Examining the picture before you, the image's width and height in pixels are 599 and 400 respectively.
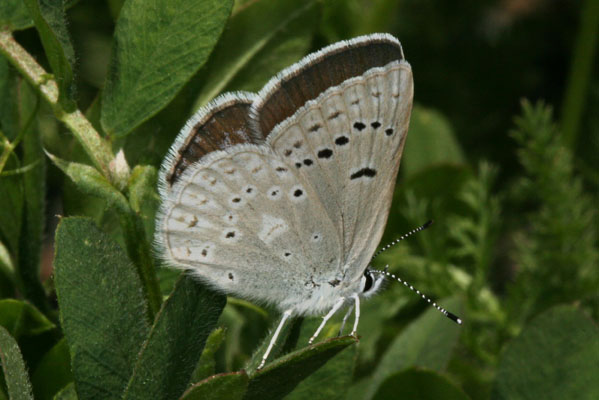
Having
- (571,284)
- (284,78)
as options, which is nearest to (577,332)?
(284,78)

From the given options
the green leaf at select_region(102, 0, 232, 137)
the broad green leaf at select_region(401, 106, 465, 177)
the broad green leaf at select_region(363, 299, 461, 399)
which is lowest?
the broad green leaf at select_region(401, 106, 465, 177)

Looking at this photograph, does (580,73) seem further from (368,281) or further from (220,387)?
(220,387)

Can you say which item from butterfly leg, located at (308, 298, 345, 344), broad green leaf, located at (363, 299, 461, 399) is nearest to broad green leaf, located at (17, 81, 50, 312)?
butterfly leg, located at (308, 298, 345, 344)

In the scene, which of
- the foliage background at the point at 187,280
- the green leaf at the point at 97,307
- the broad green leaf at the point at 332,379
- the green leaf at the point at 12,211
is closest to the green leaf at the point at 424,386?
the foliage background at the point at 187,280

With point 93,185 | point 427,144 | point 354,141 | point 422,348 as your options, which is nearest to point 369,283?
point 422,348

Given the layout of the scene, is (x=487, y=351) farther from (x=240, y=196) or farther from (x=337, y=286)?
(x=240, y=196)

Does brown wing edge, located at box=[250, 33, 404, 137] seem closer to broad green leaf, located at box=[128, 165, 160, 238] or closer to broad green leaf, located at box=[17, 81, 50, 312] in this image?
broad green leaf, located at box=[128, 165, 160, 238]
